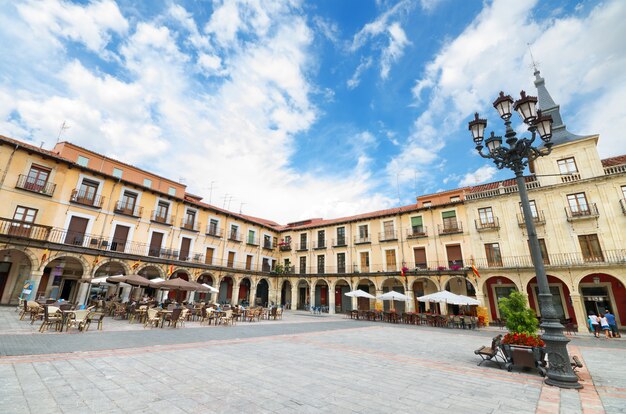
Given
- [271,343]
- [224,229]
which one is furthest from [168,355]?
[224,229]

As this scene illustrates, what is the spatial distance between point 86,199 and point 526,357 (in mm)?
23687

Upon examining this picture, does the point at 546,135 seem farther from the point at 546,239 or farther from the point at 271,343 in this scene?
the point at 546,239

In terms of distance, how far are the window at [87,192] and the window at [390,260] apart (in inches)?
927

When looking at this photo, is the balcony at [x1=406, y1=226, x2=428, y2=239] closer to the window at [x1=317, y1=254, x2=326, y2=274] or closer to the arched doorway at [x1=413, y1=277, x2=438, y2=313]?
the arched doorway at [x1=413, y1=277, x2=438, y2=313]

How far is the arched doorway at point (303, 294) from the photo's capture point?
1216 inches

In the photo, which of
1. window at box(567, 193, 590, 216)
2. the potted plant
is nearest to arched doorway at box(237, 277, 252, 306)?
the potted plant

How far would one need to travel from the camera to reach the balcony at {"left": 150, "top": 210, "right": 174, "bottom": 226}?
70.7ft

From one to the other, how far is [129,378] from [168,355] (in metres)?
2.02

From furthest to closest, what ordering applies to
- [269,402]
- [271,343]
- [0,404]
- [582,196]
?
[582,196] < [271,343] < [269,402] < [0,404]

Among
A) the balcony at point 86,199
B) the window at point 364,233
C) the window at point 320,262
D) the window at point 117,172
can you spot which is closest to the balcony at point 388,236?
the window at point 364,233

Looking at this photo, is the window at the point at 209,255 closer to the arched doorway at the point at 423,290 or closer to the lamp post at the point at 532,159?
the arched doorway at the point at 423,290

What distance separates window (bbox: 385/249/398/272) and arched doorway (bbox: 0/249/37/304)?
25.5 metres

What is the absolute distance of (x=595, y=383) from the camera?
18.3ft

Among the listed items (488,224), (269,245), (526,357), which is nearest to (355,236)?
(269,245)
